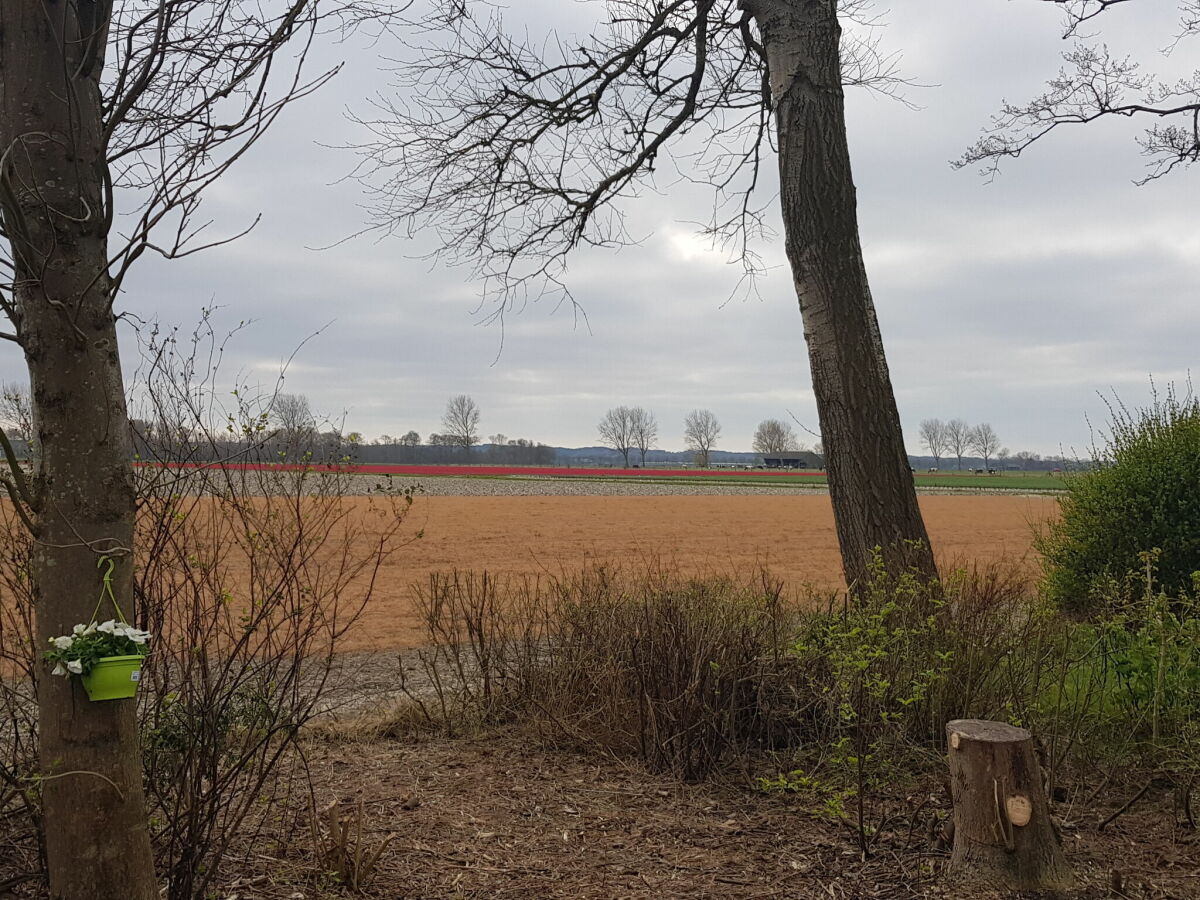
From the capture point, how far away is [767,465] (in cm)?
12206

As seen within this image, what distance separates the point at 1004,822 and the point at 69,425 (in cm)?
349

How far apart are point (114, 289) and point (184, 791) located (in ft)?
5.79

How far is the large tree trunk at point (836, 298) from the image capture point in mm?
6457

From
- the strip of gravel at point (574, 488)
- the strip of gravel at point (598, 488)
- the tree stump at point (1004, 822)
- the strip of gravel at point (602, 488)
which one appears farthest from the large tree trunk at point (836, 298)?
the strip of gravel at point (574, 488)

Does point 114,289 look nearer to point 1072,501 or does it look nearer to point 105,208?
point 105,208

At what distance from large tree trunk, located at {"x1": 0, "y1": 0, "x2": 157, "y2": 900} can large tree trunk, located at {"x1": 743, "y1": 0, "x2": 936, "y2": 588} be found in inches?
190

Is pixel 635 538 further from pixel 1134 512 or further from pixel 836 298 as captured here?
pixel 836 298

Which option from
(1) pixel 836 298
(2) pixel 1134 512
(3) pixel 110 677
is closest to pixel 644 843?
(3) pixel 110 677

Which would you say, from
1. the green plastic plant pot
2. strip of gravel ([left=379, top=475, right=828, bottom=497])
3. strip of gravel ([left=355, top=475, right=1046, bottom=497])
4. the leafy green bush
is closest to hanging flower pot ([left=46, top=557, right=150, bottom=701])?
the green plastic plant pot

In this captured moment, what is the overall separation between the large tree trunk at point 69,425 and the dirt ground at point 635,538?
18.8ft

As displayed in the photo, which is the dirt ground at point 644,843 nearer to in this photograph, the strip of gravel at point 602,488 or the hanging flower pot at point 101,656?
the hanging flower pot at point 101,656

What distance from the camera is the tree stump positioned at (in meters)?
3.53

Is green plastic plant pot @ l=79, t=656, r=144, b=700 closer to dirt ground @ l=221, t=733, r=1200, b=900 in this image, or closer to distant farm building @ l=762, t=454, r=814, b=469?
dirt ground @ l=221, t=733, r=1200, b=900

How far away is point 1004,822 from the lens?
3539 mm
